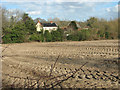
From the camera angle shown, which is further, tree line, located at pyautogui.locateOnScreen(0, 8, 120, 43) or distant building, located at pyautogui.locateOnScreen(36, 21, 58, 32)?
distant building, located at pyautogui.locateOnScreen(36, 21, 58, 32)

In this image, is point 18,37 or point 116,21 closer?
point 116,21

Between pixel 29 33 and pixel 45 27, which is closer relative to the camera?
pixel 29 33

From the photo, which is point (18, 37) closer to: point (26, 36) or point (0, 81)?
point (26, 36)

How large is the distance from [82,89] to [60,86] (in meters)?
0.79

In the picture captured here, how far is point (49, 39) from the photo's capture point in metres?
28.6

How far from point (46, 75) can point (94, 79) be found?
2.11 m

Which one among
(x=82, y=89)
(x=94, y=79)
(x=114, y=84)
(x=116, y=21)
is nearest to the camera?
(x=82, y=89)

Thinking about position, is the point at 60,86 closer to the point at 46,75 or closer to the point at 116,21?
the point at 46,75

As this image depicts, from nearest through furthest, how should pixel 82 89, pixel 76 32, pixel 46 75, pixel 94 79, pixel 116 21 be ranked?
pixel 82 89, pixel 94 79, pixel 46 75, pixel 116 21, pixel 76 32

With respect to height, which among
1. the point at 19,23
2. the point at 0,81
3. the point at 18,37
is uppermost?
the point at 19,23

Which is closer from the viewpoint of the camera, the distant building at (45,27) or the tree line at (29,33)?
the tree line at (29,33)

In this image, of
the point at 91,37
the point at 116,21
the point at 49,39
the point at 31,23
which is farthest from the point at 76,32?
the point at 116,21

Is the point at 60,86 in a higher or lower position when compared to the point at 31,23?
lower

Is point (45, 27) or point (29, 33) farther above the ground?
point (45, 27)
